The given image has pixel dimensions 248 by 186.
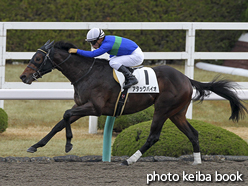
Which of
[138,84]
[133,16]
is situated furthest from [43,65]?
[133,16]

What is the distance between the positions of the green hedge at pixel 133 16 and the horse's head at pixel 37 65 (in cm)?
621

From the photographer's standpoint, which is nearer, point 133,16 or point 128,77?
point 128,77

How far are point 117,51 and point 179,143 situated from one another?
1543 millimetres

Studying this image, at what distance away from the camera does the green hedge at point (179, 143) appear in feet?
18.7

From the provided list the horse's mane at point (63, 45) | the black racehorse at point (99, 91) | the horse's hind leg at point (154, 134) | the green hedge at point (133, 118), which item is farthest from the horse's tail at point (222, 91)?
the green hedge at point (133, 118)

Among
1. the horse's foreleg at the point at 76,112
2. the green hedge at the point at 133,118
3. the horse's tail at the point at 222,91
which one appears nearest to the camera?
the horse's foreleg at the point at 76,112

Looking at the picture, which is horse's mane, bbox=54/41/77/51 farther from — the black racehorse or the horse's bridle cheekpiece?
the horse's bridle cheekpiece

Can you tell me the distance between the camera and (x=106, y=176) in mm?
4566

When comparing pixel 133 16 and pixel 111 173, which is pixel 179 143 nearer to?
pixel 111 173

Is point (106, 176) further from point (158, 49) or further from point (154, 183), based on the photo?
point (158, 49)

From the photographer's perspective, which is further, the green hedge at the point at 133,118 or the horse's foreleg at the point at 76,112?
the green hedge at the point at 133,118

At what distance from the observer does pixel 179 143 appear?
5.75 metres

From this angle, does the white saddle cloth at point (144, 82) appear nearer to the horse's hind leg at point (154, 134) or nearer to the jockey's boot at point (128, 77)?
the jockey's boot at point (128, 77)

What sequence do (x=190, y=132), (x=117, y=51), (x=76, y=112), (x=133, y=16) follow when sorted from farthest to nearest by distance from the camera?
(x=133, y=16)
(x=190, y=132)
(x=117, y=51)
(x=76, y=112)
